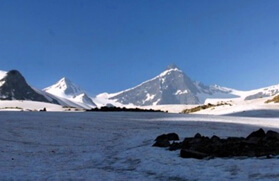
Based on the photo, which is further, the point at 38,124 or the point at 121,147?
the point at 38,124

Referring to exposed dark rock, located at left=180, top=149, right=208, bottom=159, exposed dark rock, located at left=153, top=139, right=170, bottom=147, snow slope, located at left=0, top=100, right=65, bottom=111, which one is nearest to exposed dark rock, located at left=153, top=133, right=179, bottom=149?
exposed dark rock, located at left=153, top=139, right=170, bottom=147

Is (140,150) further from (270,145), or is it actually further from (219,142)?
(270,145)

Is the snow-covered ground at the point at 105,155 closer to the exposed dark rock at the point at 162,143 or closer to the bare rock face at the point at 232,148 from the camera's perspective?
the exposed dark rock at the point at 162,143

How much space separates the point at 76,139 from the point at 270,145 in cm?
1152

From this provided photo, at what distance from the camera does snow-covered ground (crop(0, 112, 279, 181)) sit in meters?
13.9

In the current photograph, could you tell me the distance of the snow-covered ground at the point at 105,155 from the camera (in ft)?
45.6

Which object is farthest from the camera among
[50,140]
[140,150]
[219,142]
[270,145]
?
[50,140]

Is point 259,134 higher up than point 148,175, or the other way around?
point 259,134

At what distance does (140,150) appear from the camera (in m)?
19.2

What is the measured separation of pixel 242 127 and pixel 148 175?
1734 cm

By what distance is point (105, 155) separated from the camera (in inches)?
737

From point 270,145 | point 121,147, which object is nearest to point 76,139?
point 121,147

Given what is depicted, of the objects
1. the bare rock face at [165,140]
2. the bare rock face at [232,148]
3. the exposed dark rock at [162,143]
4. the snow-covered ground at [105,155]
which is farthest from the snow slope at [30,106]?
the bare rock face at [232,148]

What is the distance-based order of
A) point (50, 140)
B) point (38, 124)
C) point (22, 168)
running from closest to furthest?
1. point (22, 168)
2. point (50, 140)
3. point (38, 124)
